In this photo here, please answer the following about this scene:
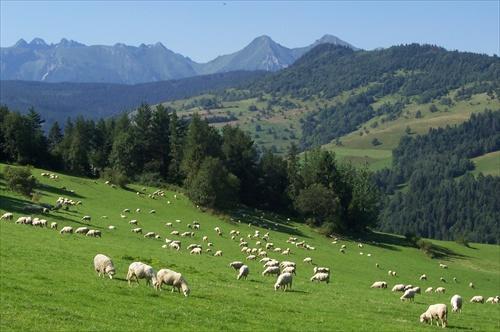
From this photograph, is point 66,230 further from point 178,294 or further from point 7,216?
point 178,294

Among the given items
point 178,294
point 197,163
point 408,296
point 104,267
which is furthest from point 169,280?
point 197,163

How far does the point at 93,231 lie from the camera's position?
4997 cm

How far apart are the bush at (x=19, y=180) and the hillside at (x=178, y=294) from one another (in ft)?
4.36

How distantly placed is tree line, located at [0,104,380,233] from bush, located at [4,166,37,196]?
24.2m

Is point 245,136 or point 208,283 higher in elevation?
point 245,136

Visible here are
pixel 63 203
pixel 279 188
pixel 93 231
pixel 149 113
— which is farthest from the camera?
pixel 149 113

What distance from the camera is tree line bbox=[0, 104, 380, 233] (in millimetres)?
95125

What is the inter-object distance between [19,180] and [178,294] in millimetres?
44733

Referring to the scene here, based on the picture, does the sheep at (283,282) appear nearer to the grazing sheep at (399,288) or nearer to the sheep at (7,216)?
the grazing sheep at (399,288)

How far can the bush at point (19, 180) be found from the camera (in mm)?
65625

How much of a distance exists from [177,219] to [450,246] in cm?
5318

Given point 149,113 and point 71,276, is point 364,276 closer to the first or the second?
point 71,276

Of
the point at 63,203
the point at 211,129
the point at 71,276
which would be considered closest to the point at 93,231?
the point at 63,203

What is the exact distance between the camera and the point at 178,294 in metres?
27.7
